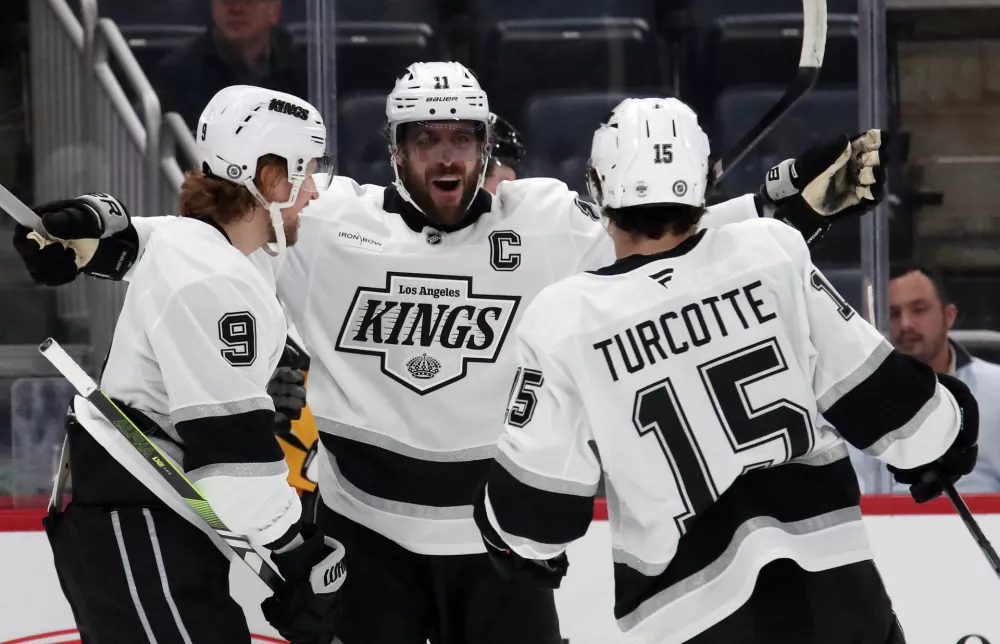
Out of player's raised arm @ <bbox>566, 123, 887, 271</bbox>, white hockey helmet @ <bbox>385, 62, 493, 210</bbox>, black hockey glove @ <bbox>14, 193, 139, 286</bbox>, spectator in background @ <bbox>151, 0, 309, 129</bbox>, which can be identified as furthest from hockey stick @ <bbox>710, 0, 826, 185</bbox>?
spectator in background @ <bbox>151, 0, 309, 129</bbox>

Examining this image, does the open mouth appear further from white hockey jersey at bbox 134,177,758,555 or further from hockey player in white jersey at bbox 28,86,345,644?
hockey player in white jersey at bbox 28,86,345,644

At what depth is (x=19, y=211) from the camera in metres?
1.93

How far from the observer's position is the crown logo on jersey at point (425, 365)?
6.90 ft

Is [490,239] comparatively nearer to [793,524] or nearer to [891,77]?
[793,524]

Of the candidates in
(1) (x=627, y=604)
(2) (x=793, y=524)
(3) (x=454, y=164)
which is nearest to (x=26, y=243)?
(3) (x=454, y=164)

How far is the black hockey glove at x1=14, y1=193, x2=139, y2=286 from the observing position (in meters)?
1.96

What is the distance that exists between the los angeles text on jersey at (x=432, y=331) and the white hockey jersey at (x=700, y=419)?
18.7 inches

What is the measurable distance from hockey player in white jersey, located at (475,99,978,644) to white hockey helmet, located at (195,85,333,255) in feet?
1.57

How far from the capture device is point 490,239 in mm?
2133

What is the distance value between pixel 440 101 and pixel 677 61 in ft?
5.65

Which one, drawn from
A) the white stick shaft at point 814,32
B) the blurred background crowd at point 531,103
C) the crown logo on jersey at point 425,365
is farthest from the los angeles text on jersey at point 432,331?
the blurred background crowd at point 531,103

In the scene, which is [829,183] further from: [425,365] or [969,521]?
[425,365]

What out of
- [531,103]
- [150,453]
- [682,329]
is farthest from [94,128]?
[682,329]

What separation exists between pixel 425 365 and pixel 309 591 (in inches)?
16.7
